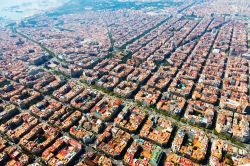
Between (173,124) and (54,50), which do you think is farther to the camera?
(54,50)

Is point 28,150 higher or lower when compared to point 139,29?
lower

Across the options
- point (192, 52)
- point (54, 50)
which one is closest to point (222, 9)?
point (192, 52)

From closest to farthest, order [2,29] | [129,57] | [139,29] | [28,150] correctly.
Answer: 1. [28,150]
2. [129,57]
3. [139,29]
4. [2,29]

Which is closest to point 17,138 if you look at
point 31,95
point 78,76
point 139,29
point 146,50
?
point 31,95

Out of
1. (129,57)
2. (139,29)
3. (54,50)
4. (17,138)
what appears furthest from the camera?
(139,29)

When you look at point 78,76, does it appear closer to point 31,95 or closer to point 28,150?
point 31,95

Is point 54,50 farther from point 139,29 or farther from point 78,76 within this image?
point 139,29
